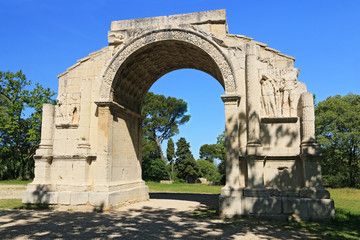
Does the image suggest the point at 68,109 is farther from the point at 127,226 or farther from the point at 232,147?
the point at 232,147

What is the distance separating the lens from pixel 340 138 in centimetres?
2619

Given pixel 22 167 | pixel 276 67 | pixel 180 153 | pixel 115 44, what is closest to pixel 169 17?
pixel 115 44

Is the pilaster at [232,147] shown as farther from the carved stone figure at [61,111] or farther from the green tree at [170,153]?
the green tree at [170,153]

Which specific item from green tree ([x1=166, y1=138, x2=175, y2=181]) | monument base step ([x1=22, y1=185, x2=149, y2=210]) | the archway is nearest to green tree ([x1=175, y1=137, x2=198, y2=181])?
green tree ([x1=166, y1=138, x2=175, y2=181])

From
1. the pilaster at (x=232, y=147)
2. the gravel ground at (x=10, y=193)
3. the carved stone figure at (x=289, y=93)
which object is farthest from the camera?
the gravel ground at (x=10, y=193)

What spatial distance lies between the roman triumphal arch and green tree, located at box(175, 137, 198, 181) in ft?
84.6

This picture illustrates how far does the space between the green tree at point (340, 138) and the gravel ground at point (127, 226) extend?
22.0m

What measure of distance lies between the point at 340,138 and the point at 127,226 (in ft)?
80.6

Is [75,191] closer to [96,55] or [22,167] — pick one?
[96,55]

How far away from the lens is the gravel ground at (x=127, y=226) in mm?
6523

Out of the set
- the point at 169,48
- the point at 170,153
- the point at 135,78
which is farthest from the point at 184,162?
the point at 169,48

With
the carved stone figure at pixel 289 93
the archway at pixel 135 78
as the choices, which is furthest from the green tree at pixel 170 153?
the carved stone figure at pixel 289 93

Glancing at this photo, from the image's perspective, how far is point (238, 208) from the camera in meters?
8.81

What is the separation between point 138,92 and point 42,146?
4663mm
